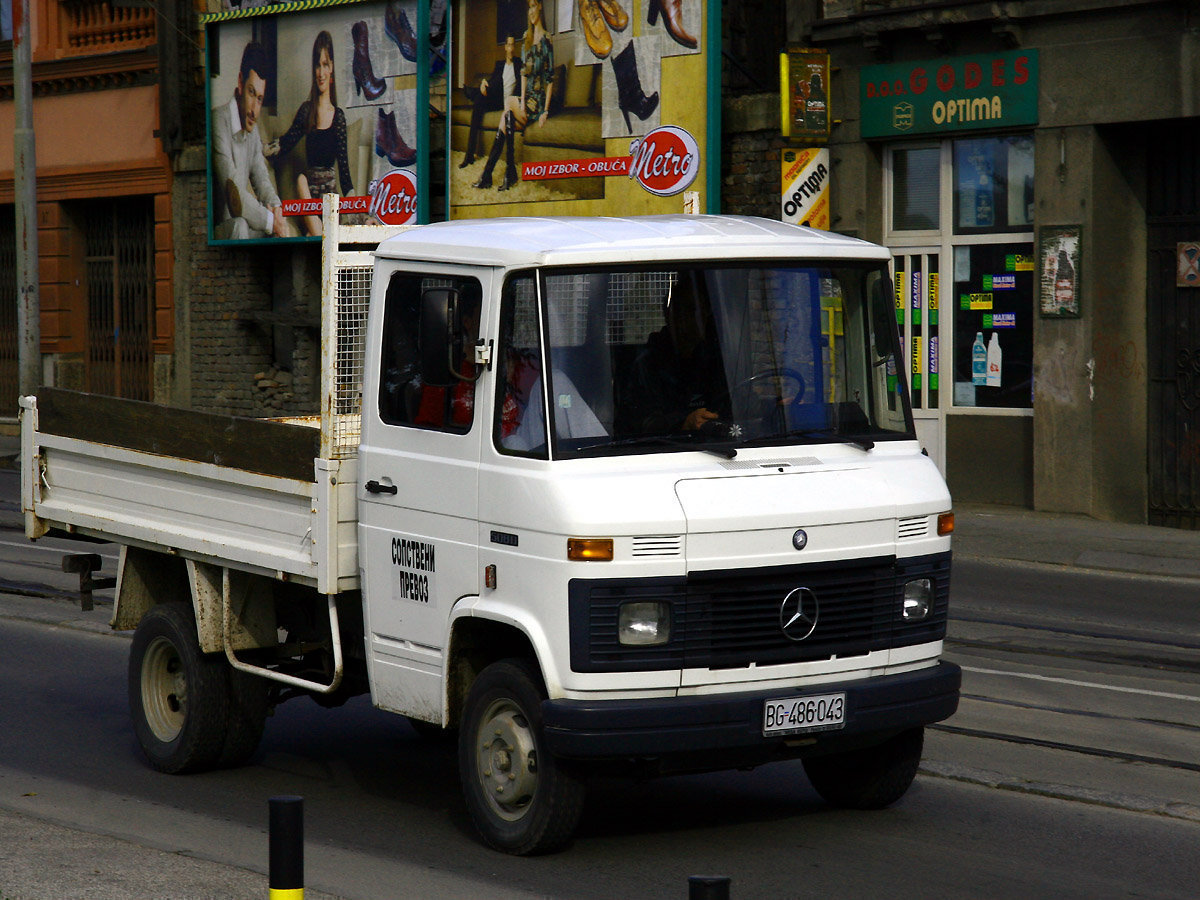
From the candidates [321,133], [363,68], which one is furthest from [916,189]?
[321,133]

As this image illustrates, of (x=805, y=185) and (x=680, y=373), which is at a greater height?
(x=805, y=185)

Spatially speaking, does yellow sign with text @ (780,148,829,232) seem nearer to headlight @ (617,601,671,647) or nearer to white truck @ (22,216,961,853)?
white truck @ (22,216,961,853)

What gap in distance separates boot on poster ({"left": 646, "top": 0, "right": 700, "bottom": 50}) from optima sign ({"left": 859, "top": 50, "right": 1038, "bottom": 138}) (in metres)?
→ 2.21

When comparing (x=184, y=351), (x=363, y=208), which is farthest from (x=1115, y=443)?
(x=184, y=351)

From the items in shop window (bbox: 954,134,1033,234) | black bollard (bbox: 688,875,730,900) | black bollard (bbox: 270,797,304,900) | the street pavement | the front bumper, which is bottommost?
the street pavement

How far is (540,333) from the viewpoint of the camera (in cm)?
604

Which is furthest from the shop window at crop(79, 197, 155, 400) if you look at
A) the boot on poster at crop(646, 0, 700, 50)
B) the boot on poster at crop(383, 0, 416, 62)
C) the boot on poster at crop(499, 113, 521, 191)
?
the boot on poster at crop(646, 0, 700, 50)

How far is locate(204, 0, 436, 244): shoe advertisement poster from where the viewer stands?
23.3 meters

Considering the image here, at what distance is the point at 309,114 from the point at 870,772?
19.7m

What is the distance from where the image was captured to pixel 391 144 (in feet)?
77.0

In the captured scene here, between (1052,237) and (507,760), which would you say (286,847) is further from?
(1052,237)

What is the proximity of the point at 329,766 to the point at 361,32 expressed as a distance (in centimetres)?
1762

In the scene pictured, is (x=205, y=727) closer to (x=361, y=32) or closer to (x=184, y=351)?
(x=361, y=32)

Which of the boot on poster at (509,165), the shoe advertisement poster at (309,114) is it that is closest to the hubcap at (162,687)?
the boot on poster at (509,165)
